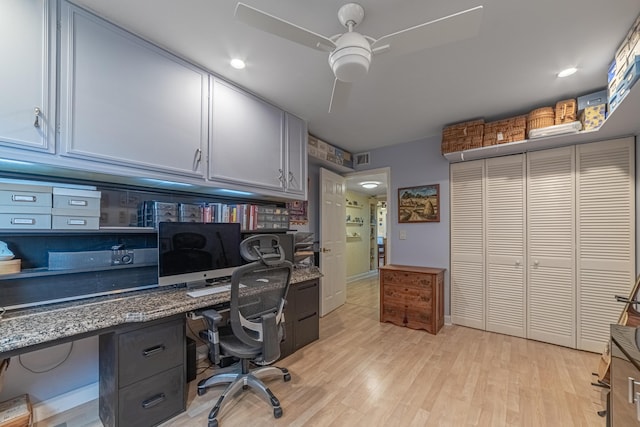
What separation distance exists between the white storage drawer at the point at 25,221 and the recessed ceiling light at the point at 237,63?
1579 mm

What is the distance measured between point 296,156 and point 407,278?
204 centimetres

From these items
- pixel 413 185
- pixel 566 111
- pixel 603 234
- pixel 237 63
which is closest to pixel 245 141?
pixel 237 63

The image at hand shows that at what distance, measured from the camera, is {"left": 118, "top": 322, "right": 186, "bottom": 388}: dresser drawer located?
1523 millimetres

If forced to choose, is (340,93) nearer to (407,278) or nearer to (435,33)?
(435,33)

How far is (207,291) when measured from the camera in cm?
205

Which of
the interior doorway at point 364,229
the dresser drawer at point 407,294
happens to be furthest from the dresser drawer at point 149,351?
the interior doorway at point 364,229

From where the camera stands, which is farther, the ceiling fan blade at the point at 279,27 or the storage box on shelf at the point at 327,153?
the storage box on shelf at the point at 327,153

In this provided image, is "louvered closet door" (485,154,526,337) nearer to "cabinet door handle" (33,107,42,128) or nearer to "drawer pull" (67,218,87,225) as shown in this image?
"drawer pull" (67,218,87,225)

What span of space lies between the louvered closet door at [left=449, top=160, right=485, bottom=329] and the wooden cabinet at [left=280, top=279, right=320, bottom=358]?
6.16 feet

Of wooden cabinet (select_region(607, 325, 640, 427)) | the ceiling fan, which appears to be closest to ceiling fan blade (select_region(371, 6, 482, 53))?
the ceiling fan

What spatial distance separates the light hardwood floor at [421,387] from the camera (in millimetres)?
1752

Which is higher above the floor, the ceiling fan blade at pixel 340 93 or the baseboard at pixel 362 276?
the ceiling fan blade at pixel 340 93

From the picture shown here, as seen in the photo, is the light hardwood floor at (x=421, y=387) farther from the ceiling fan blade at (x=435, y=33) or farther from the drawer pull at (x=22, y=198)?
the ceiling fan blade at (x=435, y=33)

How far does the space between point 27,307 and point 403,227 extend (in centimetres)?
376
